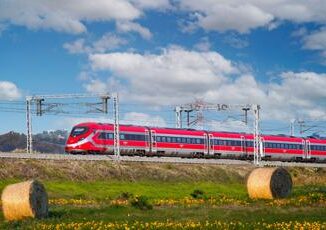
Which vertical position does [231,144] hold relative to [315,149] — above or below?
above

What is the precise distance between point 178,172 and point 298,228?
1472 inches

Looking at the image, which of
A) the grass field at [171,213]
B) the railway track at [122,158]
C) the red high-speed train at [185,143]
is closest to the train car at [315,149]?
the red high-speed train at [185,143]

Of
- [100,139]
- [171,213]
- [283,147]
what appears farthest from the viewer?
[283,147]

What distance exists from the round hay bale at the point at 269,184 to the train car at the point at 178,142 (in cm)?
3004

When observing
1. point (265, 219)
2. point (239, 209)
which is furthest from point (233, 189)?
point (265, 219)

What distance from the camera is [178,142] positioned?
6388 centimetres

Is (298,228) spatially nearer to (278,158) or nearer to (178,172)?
(178,172)

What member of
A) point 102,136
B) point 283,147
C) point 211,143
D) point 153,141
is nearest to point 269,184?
point 102,136

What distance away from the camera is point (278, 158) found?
7438 centimetres

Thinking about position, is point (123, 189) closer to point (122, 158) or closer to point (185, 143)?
point (122, 158)

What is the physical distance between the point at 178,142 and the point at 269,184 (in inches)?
1319

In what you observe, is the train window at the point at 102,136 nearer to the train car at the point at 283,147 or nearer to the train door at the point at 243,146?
the train door at the point at 243,146

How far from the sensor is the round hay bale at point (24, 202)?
22.3m

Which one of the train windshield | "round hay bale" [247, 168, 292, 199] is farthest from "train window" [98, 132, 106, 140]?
"round hay bale" [247, 168, 292, 199]
